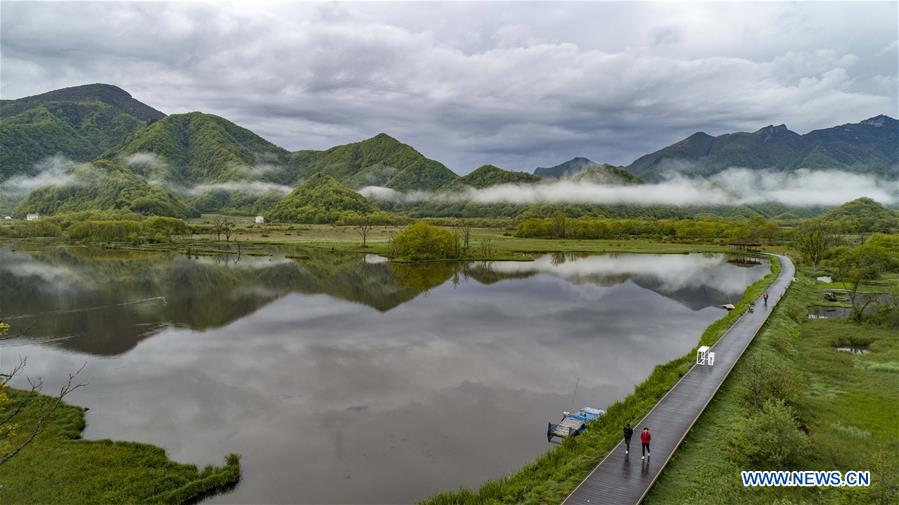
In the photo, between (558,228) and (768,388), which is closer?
(768,388)

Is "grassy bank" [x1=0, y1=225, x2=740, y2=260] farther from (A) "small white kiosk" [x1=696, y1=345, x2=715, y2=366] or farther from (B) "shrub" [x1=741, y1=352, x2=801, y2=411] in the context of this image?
(B) "shrub" [x1=741, y1=352, x2=801, y2=411]

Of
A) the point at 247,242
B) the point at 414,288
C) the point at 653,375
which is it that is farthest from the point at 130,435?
the point at 247,242

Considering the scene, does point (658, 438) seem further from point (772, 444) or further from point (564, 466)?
point (564, 466)

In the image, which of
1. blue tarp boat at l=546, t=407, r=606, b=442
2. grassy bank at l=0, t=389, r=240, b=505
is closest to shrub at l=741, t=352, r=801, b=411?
blue tarp boat at l=546, t=407, r=606, b=442

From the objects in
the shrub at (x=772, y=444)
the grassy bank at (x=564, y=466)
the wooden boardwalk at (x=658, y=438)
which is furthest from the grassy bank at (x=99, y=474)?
the shrub at (x=772, y=444)

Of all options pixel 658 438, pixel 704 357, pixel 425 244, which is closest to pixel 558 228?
pixel 425 244

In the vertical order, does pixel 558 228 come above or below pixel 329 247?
above

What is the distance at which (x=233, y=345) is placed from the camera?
144ft

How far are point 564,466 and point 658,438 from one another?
527 centimetres

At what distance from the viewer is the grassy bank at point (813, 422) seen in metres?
19.2

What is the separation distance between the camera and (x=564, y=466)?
834 inches

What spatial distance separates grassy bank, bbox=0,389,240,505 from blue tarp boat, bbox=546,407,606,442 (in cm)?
1553

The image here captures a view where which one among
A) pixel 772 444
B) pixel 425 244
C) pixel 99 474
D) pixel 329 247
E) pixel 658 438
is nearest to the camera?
pixel 772 444

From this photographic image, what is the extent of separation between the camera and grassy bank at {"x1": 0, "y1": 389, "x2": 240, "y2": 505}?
2012 cm
